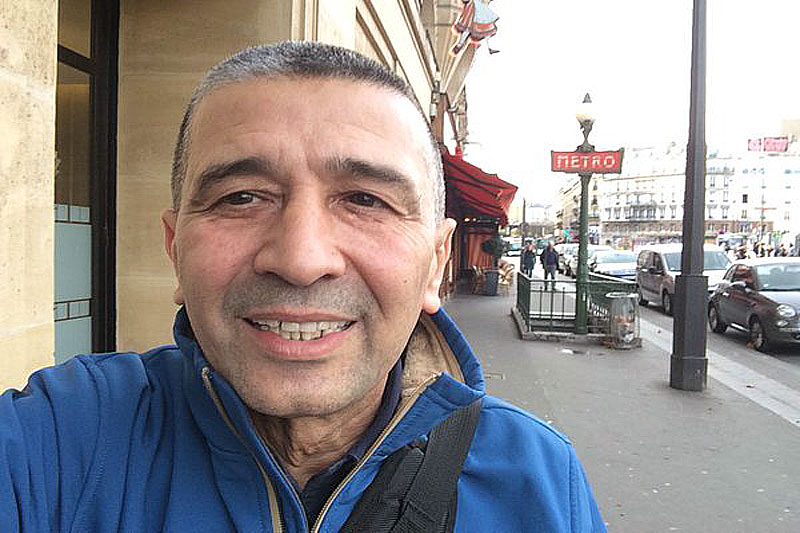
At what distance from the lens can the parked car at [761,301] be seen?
39.5 feet

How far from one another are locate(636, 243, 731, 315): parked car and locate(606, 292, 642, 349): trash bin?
6.75 metres

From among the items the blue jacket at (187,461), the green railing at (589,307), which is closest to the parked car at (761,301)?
the green railing at (589,307)

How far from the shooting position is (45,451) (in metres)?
1.21

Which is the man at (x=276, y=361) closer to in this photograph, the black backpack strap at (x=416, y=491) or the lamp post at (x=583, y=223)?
the black backpack strap at (x=416, y=491)

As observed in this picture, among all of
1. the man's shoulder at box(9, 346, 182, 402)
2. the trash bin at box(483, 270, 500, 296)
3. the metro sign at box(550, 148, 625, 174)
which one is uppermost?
the metro sign at box(550, 148, 625, 174)

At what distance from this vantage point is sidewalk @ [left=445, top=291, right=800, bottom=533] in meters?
4.83

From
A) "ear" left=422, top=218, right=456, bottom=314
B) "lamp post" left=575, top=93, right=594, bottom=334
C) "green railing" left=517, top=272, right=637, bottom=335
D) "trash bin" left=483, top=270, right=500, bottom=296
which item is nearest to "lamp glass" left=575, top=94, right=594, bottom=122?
"lamp post" left=575, top=93, right=594, bottom=334

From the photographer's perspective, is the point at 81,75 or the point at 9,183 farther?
the point at 81,75

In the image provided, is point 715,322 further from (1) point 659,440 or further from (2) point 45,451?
(2) point 45,451

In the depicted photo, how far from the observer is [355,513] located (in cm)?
129

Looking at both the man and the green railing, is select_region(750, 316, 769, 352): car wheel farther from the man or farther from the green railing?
the man

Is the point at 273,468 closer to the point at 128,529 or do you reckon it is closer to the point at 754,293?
the point at 128,529

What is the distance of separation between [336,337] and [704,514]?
4426 mm

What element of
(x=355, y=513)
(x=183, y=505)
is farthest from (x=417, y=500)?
(x=183, y=505)
